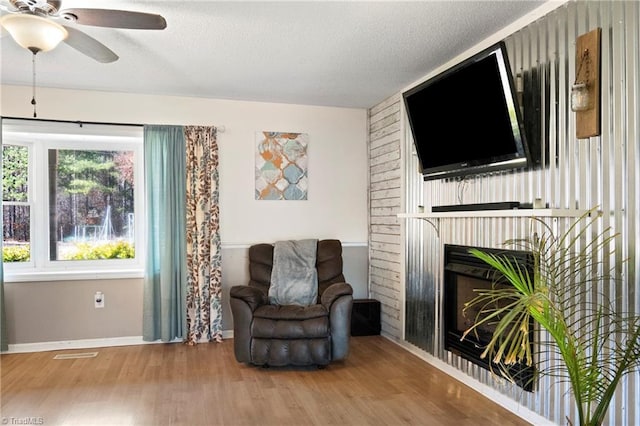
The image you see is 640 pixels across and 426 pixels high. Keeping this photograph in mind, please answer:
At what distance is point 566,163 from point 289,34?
1867 mm

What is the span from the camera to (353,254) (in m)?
4.86

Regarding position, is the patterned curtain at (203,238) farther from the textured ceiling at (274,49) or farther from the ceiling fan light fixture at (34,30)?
the ceiling fan light fixture at (34,30)

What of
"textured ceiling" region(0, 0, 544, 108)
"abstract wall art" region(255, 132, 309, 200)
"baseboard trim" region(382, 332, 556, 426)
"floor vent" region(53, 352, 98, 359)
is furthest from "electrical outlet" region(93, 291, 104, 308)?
"baseboard trim" region(382, 332, 556, 426)

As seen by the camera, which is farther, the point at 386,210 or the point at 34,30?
the point at 386,210

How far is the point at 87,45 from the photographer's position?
2.52 metres

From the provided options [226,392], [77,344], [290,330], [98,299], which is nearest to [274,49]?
[290,330]

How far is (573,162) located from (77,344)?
439 cm

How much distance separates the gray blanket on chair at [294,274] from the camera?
13.2 ft

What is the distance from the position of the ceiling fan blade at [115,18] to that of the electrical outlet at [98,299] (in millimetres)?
2776

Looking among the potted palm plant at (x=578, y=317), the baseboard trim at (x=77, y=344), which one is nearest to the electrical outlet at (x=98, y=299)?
the baseboard trim at (x=77, y=344)

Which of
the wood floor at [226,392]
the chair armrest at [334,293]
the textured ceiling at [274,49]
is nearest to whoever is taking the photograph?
the textured ceiling at [274,49]

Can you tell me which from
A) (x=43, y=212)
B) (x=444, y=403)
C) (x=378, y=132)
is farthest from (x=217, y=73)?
(x=444, y=403)

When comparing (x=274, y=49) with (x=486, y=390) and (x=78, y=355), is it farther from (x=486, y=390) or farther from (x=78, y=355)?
(x=78, y=355)

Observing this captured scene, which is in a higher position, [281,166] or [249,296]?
[281,166]
